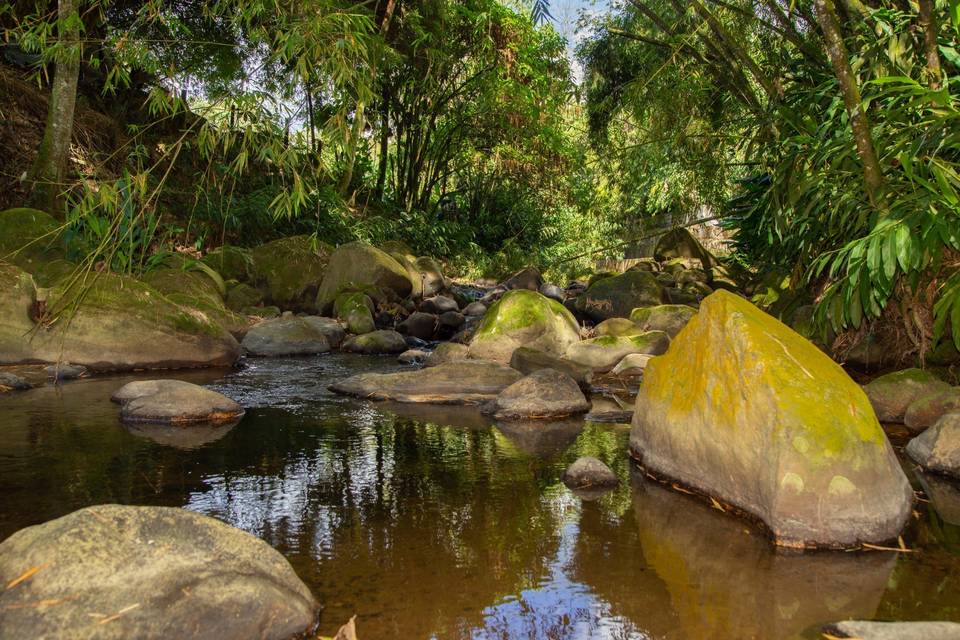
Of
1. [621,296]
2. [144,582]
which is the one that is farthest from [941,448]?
[621,296]

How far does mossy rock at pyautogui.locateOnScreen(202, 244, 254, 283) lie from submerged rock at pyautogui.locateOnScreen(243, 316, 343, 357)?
2405 mm

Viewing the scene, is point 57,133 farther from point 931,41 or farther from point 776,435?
point 776,435

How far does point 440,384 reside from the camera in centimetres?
689

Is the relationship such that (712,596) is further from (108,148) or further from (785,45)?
(108,148)

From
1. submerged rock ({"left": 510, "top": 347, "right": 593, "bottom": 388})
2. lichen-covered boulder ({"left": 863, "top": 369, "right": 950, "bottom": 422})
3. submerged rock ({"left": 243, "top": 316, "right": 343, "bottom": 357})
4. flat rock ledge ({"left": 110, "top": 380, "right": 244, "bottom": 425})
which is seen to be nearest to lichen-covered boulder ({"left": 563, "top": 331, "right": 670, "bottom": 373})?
submerged rock ({"left": 510, "top": 347, "right": 593, "bottom": 388})

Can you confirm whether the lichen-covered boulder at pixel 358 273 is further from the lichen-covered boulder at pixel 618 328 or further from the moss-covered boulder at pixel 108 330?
the lichen-covered boulder at pixel 618 328

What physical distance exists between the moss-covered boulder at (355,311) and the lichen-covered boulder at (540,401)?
439 centimetres

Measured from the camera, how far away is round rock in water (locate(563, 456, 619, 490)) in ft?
14.4

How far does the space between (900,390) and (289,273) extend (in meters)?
8.31

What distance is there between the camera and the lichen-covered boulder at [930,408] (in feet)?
17.7

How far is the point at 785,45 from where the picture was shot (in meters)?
8.63

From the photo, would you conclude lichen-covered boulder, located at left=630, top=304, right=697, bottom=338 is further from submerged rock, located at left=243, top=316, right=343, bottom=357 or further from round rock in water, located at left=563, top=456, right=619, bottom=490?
round rock in water, located at left=563, top=456, right=619, bottom=490

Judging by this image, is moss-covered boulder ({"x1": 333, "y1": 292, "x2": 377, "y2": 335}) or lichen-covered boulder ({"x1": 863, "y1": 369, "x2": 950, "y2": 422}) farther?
moss-covered boulder ({"x1": 333, "y1": 292, "x2": 377, "y2": 335})

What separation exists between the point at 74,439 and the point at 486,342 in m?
4.06
